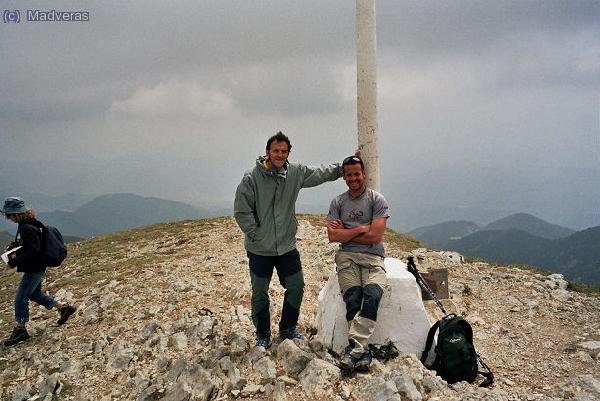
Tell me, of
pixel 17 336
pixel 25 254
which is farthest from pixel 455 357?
pixel 17 336

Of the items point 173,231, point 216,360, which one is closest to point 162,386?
point 216,360

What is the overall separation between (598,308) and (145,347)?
41.7 ft

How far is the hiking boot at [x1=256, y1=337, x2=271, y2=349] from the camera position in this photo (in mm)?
8438

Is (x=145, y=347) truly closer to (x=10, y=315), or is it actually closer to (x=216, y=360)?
(x=216, y=360)

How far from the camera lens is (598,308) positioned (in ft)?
40.5

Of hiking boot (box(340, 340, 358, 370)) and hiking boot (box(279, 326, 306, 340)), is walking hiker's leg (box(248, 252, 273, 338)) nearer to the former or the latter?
hiking boot (box(279, 326, 306, 340))

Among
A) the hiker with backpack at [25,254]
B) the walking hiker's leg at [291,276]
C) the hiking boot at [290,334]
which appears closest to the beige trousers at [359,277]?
the walking hiker's leg at [291,276]

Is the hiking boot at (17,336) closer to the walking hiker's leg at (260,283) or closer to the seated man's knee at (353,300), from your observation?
the walking hiker's leg at (260,283)

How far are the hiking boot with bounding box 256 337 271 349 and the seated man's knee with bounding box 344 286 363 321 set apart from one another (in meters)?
2.01

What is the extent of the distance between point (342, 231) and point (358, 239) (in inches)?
13.4

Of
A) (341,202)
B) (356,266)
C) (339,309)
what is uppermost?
(341,202)

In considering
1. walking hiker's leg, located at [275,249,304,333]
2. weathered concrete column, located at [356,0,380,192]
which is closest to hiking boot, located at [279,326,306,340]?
walking hiker's leg, located at [275,249,304,333]

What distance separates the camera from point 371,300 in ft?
23.6

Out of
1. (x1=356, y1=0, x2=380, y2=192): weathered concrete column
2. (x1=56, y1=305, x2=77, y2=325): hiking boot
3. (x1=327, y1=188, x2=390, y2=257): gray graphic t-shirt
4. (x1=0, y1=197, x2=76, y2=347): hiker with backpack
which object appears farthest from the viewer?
(x1=56, y1=305, x2=77, y2=325): hiking boot
